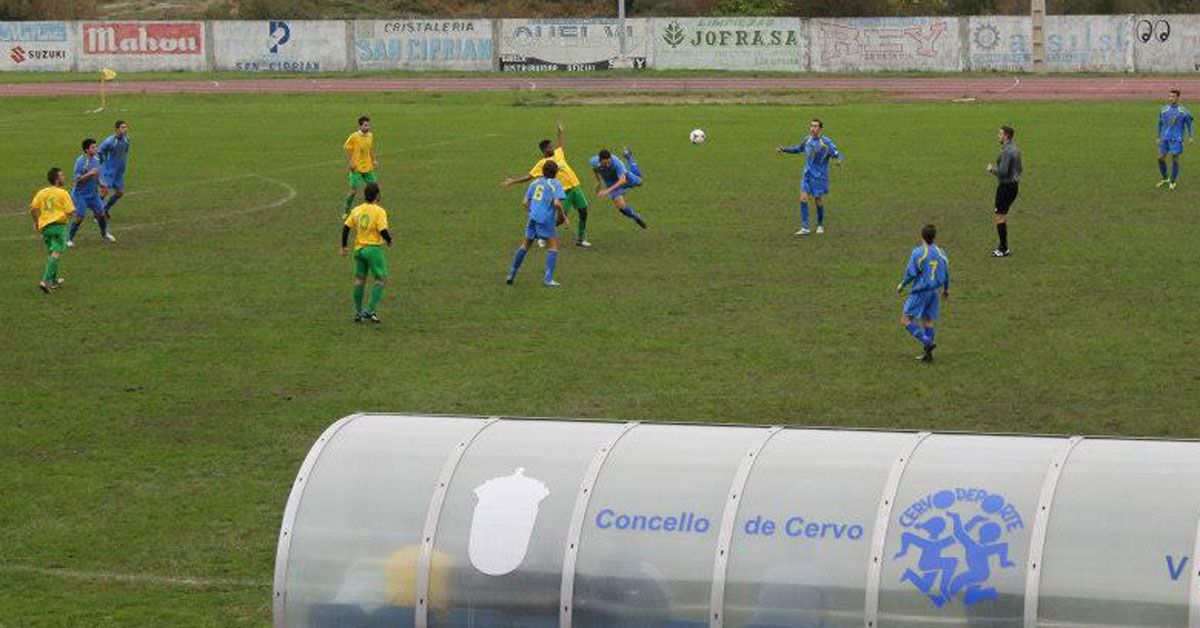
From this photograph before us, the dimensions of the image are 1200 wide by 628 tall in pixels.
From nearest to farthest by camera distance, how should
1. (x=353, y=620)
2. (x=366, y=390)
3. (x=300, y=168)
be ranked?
(x=353, y=620), (x=366, y=390), (x=300, y=168)

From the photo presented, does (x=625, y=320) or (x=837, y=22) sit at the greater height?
(x=837, y=22)

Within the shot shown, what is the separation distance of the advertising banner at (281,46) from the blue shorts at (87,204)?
45.7 meters

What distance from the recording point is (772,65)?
7638 cm

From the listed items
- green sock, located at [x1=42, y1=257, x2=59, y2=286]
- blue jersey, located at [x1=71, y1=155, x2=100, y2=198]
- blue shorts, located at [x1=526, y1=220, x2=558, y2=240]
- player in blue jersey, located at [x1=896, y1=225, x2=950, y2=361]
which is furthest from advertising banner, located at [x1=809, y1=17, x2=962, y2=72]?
player in blue jersey, located at [x1=896, y1=225, x2=950, y2=361]

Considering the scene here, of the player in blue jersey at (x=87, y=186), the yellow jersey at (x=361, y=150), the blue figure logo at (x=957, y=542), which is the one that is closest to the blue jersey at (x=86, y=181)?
the player in blue jersey at (x=87, y=186)

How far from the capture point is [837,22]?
7500 centimetres

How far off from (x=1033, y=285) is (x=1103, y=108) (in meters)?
32.2

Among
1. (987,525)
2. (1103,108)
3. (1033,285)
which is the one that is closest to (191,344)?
(1033,285)

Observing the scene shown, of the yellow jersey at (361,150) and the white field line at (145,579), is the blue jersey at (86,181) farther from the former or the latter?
the white field line at (145,579)

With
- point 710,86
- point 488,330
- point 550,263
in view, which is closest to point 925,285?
point 488,330

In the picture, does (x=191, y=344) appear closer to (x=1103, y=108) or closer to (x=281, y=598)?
(x=281, y=598)

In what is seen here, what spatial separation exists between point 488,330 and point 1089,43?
5113 cm

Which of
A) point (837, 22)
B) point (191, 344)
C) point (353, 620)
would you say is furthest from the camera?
point (837, 22)

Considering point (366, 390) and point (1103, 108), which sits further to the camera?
point (1103, 108)
